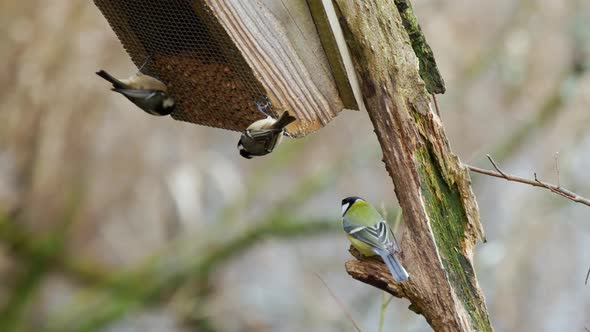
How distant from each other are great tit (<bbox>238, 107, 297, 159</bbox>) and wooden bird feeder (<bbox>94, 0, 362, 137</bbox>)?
48 mm

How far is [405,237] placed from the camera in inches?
97.3

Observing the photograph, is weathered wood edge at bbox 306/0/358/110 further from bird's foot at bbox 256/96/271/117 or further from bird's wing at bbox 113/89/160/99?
bird's wing at bbox 113/89/160/99

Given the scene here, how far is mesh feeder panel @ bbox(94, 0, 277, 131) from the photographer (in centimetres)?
254

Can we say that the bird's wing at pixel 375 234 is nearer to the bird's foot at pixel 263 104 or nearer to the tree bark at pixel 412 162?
the tree bark at pixel 412 162

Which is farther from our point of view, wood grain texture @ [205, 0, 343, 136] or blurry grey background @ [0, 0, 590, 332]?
blurry grey background @ [0, 0, 590, 332]

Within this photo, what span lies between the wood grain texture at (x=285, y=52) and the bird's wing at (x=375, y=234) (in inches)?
18.3

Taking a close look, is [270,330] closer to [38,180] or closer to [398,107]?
[38,180]

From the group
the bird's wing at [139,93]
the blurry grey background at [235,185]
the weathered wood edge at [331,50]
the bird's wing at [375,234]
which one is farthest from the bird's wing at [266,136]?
the blurry grey background at [235,185]

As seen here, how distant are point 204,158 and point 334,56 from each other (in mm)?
4891

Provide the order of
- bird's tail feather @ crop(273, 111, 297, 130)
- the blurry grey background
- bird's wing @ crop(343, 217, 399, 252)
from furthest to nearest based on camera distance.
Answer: the blurry grey background < bird's wing @ crop(343, 217, 399, 252) < bird's tail feather @ crop(273, 111, 297, 130)

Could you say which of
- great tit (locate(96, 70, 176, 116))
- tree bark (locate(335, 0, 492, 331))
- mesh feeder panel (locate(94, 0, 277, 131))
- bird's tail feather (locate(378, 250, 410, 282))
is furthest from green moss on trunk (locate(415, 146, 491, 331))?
great tit (locate(96, 70, 176, 116))

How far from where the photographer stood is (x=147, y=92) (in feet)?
8.98

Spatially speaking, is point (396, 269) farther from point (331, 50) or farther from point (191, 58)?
point (191, 58)

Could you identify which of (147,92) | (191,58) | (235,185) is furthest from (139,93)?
(235,185)
